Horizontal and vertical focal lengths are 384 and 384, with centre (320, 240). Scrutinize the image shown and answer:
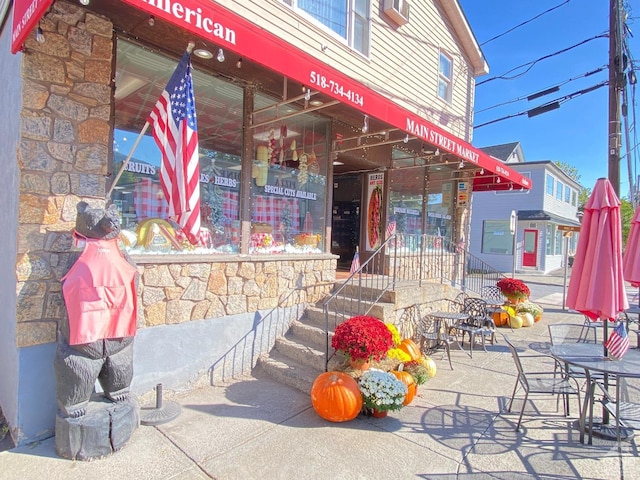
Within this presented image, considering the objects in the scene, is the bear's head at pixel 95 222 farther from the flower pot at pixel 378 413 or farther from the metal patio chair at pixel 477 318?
the metal patio chair at pixel 477 318

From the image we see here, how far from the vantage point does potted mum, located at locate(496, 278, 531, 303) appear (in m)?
8.27

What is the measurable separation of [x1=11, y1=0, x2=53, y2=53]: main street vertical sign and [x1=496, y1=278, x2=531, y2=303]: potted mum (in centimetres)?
867

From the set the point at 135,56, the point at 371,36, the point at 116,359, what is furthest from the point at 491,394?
the point at 371,36

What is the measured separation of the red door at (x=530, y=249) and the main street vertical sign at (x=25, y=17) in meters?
22.3

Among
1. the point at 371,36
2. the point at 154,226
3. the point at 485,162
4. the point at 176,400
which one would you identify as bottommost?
the point at 176,400

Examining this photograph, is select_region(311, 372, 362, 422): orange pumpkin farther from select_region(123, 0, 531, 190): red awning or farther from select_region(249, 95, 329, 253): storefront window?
select_region(123, 0, 531, 190): red awning

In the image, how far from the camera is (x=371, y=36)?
7223 mm

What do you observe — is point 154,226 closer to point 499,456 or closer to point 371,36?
point 499,456

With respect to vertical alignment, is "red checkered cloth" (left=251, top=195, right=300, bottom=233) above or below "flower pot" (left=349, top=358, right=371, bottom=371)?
above

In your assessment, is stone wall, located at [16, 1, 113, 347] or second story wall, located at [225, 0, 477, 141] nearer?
stone wall, located at [16, 1, 113, 347]

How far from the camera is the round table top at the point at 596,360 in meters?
3.21

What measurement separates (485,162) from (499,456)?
5811 millimetres

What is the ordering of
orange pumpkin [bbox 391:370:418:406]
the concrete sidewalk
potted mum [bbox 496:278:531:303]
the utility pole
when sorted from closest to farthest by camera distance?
the concrete sidewalk
orange pumpkin [bbox 391:370:418:406]
the utility pole
potted mum [bbox 496:278:531:303]

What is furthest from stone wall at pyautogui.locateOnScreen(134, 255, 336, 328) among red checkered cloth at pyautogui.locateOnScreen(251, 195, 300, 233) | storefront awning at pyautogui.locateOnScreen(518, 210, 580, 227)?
storefront awning at pyautogui.locateOnScreen(518, 210, 580, 227)
